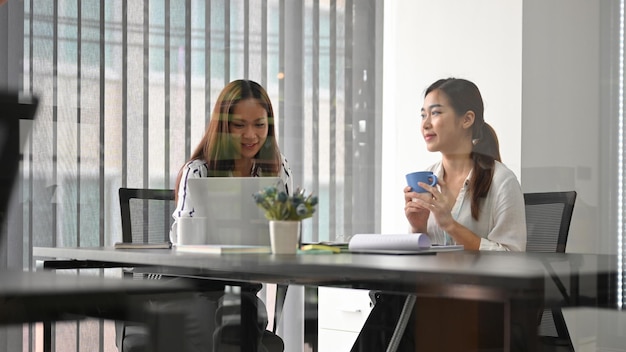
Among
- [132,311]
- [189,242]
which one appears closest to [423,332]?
[189,242]

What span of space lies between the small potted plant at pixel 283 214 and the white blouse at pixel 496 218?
0.76 metres

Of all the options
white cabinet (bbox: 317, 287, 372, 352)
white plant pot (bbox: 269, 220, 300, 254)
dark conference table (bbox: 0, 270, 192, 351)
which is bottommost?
white cabinet (bbox: 317, 287, 372, 352)

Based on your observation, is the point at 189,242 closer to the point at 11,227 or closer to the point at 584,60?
the point at 11,227

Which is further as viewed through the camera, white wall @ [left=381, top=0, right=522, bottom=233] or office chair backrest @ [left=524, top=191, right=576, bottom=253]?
white wall @ [left=381, top=0, right=522, bottom=233]

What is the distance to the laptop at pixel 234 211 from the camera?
1.83 m

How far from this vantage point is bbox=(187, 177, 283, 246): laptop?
183cm

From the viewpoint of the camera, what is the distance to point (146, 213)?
272 cm

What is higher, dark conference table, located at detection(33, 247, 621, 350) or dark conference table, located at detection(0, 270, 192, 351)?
dark conference table, located at detection(33, 247, 621, 350)

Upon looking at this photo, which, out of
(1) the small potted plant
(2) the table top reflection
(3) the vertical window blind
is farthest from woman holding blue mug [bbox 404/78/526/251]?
(1) the small potted plant

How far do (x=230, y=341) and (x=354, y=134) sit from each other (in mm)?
1174

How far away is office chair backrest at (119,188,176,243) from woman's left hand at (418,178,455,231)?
0.82 metres

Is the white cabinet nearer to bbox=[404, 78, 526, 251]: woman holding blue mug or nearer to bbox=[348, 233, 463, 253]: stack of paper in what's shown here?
bbox=[404, 78, 526, 251]: woman holding blue mug

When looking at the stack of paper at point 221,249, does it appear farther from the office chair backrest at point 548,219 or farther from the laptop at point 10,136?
the laptop at point 10,136

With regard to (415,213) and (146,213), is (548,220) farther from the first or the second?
(146,213)
